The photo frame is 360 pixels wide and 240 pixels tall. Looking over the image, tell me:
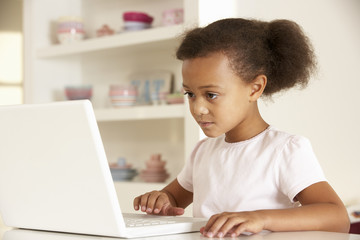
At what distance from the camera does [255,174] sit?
115 centimetres

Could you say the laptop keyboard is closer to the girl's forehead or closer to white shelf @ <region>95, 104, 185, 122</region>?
the girl's forehead

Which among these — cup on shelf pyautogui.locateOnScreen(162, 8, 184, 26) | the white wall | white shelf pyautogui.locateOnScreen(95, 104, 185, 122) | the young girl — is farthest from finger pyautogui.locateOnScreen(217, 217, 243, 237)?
cup on shelf pyautogui.locateOnScreen(162, 8, 184, 26)

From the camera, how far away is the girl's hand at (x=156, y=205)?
3.86 feet

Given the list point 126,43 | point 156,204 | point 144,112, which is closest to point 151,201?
point 156,204

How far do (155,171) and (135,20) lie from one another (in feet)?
2.32

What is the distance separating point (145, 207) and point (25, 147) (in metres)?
0.42

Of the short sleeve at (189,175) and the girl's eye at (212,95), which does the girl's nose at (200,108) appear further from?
the short sleeve at (189,175)

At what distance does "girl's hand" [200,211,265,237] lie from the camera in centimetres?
84

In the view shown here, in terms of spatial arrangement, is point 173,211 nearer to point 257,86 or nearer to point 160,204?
point 160,204

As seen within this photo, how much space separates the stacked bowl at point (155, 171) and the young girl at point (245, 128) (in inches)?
48.3

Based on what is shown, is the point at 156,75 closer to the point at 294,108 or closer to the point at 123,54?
the point at 123,54

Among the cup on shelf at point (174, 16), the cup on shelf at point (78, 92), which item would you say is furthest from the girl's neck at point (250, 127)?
the cup on shelf at point (78, 92)

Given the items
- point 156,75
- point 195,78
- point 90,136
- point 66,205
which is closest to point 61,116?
point 90,136

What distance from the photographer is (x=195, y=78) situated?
1151 mm
